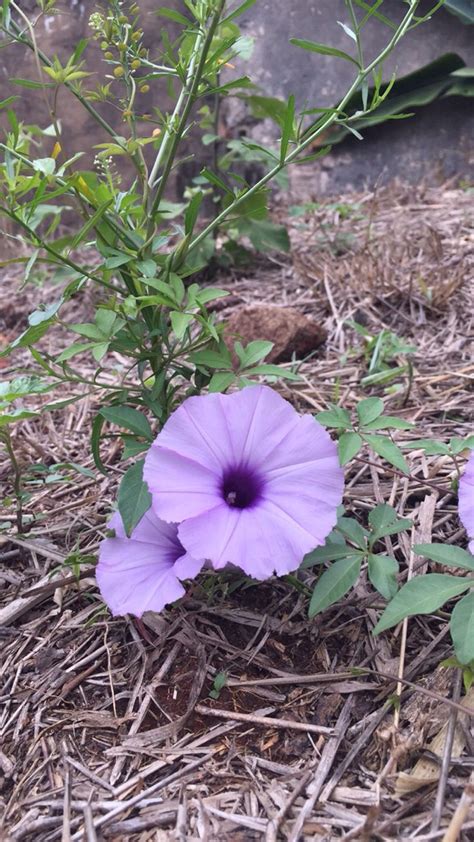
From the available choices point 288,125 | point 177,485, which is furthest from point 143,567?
point 288,125

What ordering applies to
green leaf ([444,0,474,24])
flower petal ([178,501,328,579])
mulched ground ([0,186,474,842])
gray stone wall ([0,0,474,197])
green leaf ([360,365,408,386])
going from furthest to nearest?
1. gray stone wall ([0,0,474,197])
2. green leaf ([444,0,474,24])
3. green leaf ([360,365,408,386])
4. flower petal ([178,501,328,579])
5. mulched ground ([0,186,474,842])

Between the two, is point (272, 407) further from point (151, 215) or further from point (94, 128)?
point (94, 128)

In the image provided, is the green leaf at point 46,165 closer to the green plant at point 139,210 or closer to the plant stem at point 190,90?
the green plant at point 139,210

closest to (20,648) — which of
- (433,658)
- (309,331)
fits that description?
(433,658)

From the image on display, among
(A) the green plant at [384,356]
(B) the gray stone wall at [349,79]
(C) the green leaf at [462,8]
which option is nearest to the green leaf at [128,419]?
(A) the green plant at [384,356]

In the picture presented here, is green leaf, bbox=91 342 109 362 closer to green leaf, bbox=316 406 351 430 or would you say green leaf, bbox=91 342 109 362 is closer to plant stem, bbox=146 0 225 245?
plant stem, bbox=146 0 225 245

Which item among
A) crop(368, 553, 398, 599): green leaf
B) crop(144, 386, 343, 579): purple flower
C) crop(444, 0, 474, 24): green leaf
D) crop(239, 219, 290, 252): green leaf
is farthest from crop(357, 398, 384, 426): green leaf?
crop(444, 0, 474, 24): green leaf

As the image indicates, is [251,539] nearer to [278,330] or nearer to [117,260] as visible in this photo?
[117,260]
